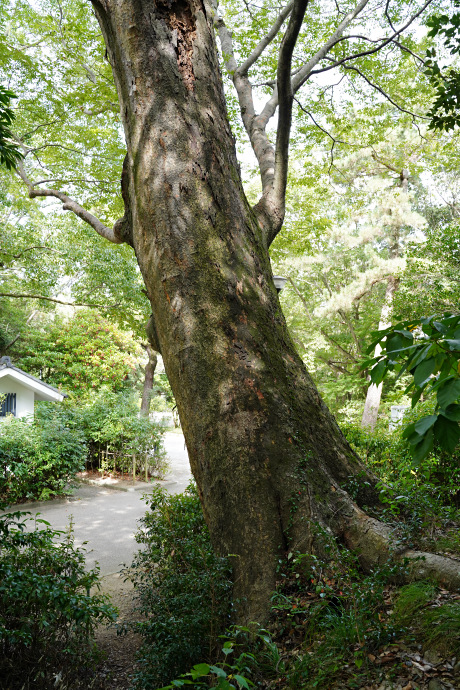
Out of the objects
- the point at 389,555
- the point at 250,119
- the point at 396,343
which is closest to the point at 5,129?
the point at 396,343

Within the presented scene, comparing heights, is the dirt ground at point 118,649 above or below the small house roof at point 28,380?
below

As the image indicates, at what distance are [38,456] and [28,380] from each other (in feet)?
22.4

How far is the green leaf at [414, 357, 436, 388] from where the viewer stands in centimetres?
135

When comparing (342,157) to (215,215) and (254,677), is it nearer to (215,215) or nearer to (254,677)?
(215,215)

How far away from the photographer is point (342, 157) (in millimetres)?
18266

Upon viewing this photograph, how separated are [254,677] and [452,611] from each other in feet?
3.49

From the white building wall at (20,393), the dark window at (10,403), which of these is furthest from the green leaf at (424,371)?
the dark window at (10,403)

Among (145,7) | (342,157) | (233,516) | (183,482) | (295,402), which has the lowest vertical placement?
(183,482)

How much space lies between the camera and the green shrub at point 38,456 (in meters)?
9.71

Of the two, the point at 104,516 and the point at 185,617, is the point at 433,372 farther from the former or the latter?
the point at 104,516

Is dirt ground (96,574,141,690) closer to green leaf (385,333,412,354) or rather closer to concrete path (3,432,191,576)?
concrete path (3,432,191,576)

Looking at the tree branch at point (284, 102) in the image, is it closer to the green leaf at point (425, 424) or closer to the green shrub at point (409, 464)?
Answer: the green shrub at point (409, 464)

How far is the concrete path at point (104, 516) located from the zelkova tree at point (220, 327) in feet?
8.60

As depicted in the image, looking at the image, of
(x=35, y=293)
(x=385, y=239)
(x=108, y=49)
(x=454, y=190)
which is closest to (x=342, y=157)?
(x=385, y=239)
